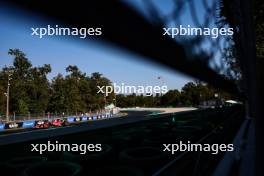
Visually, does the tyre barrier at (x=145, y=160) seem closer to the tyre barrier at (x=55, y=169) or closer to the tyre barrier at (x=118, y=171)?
the tyre barrier at (x=118, y=171)

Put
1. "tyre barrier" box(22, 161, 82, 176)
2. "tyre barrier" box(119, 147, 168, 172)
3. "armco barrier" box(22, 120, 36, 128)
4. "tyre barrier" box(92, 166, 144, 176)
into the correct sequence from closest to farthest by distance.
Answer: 1. "tyre barrier" box(22, 161, 82, 176)
2. "tyre barrier" box(92, 166, 144, 176)
3. "tyre barrier" box(119, 147, 168, 172)
4. "armco barrier" box(22, 120, 36, 128)

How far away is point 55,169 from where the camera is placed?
4.58 m

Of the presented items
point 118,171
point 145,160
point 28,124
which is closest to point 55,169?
point 118,171

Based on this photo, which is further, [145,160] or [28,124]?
[28,124]

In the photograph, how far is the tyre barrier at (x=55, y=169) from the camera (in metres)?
4.25

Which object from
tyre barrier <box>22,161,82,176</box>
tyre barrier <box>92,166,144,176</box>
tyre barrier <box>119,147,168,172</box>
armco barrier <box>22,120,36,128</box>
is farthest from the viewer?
armco barrier <box>22,120,36,128</box>

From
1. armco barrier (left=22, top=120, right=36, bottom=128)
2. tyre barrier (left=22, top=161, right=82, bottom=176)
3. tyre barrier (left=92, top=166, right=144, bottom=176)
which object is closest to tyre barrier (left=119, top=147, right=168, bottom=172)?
tyre barrier (left=92, top=166, right=144, bottom=176)

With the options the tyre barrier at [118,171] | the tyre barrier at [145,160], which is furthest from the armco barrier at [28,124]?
the tyre barrier at [118,171]

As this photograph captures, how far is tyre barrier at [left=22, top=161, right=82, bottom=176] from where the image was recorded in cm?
425

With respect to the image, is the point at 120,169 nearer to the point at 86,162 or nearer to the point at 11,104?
the point at 86,162

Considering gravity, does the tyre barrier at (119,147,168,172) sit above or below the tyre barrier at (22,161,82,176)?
below

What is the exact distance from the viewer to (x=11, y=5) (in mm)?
1354

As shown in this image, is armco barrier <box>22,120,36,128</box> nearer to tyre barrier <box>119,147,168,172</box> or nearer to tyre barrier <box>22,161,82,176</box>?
tyre barrier <box>119,147,168,172</box>

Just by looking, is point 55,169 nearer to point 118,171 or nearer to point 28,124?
point 118,171
